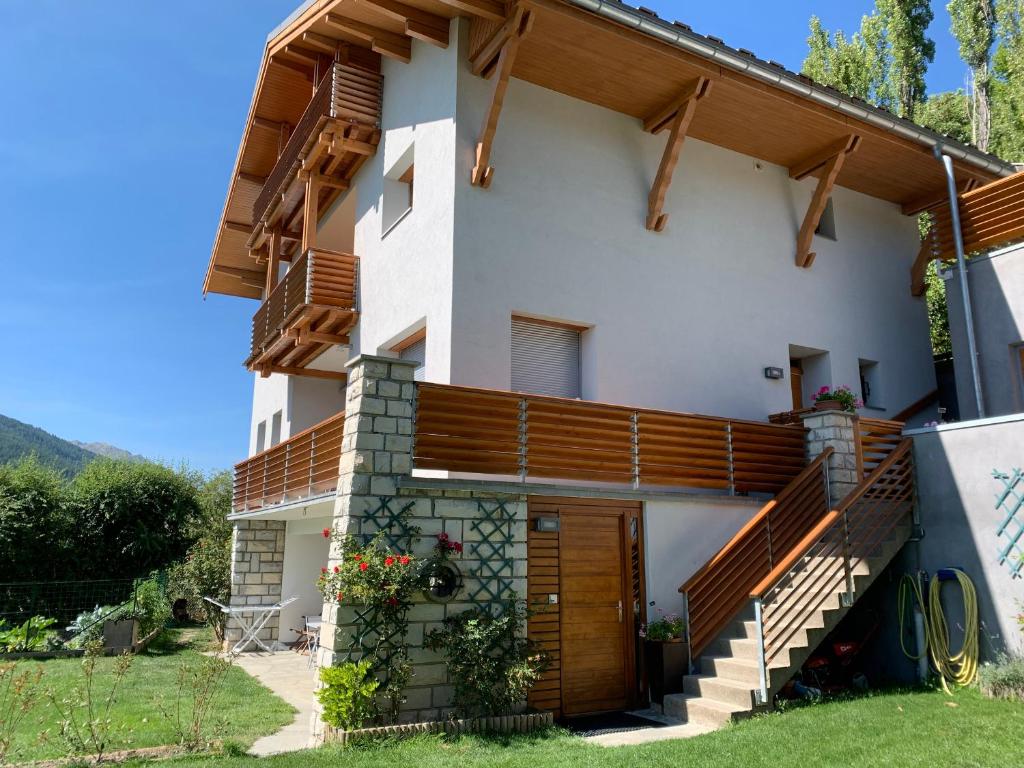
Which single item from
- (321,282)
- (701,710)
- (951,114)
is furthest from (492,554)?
(951,114)

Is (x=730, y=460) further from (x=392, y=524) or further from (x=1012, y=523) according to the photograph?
(x=392, y=524)

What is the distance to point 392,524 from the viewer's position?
7.36 metres

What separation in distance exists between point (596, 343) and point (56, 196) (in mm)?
74051

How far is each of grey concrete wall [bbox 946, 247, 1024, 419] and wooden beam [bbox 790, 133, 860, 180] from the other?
265 centimetres

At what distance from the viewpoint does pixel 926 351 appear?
1398 cm

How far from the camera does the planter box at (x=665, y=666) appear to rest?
8.32 m

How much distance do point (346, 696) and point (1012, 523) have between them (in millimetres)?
7064

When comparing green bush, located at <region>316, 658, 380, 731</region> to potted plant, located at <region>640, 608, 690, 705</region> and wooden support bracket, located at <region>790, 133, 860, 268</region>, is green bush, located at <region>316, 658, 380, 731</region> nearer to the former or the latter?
potted plant, located at <region>640, 608, 690, 705</region>

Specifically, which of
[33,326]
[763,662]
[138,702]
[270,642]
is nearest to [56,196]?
[33,326]

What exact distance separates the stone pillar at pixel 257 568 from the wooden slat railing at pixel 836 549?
33.6 feet

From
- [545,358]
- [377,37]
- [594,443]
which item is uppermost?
[377,37]

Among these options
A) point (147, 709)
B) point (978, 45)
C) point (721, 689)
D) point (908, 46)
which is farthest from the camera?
point (978, 45)

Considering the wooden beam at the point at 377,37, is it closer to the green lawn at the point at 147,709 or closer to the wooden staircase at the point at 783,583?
the wooden staircase at the point at 783,583

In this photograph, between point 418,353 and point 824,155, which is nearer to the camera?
point 418,353
